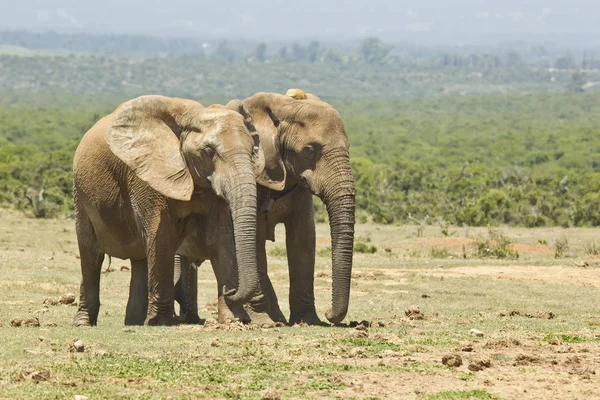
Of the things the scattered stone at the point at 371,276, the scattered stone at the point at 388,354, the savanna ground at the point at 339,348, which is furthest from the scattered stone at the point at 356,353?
the scattered stone at the point at 371,276

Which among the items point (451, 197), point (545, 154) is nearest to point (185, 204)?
point (451, 197)

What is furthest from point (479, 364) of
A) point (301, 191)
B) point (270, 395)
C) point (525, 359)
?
point (301, 191)

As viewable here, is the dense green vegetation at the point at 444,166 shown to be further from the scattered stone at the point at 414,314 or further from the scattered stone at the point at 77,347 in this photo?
the scattered stone at the point at 77,347

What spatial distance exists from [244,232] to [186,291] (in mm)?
3310

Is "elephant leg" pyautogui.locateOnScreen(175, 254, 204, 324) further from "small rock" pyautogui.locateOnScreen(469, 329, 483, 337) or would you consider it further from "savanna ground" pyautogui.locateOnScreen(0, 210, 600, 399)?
"small rock" pyautogui.locateOnScreen(469, 329, 483, 337)

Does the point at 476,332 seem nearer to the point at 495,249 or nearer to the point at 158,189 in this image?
the point at 158,189

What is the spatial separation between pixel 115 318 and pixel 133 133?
2.88 metres

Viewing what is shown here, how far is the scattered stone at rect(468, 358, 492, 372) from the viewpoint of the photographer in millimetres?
9055

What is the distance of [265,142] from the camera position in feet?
39.9

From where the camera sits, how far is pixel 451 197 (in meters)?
38.4

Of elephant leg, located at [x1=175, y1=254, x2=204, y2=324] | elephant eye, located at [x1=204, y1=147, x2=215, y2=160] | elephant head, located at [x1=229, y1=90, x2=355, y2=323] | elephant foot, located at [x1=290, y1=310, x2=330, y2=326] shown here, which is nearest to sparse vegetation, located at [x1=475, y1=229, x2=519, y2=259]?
elephant leg, located at [x1=175, y1=254, x2=204, y2=324]

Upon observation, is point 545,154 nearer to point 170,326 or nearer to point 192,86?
point 170,326

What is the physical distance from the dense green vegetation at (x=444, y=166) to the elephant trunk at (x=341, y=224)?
19608mm

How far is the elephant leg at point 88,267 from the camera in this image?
1321 cm
